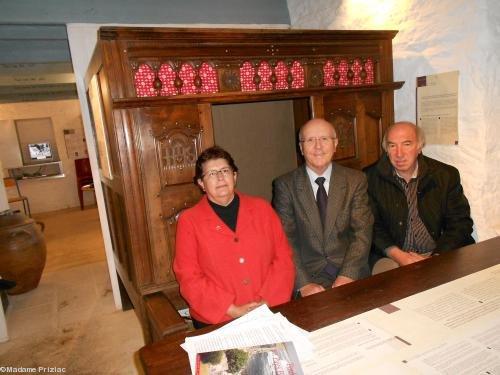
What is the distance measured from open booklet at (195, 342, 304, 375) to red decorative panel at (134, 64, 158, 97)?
133 cm

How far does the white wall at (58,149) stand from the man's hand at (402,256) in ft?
24.5

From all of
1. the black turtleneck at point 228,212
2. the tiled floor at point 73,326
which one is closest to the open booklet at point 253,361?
the black turtleneck at point 228,212

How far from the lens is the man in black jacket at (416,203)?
1979 millimetres

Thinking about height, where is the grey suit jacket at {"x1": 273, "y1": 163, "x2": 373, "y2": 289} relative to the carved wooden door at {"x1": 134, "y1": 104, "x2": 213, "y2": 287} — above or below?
below

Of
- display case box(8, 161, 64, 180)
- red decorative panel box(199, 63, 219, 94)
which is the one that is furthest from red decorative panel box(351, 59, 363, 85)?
display case box(8, 161, 64, 180)

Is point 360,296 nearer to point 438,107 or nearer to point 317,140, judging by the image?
point 317,140

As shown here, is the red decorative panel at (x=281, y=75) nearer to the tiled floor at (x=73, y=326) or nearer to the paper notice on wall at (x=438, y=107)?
the paper notice on wall at (x=438, y=107)

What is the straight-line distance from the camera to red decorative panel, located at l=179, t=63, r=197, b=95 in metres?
1.90

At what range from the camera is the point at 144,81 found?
5.92ft

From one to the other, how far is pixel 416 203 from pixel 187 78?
148cm

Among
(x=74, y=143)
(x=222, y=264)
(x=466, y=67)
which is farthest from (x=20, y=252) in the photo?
(x=74, y=143)

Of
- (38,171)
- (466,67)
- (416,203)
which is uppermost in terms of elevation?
(466,67)

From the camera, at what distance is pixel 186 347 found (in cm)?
105

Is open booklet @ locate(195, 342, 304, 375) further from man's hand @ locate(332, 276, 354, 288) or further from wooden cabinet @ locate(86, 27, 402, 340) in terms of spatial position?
man's hand @ locate(332, 276, 354, 288)
